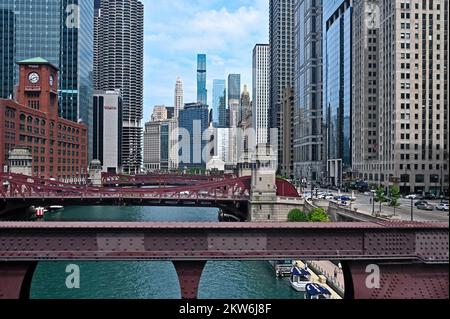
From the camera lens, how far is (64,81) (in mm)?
147625

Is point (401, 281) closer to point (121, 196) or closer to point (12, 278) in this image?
point (12, 278)

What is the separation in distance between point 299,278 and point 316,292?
4.47 m

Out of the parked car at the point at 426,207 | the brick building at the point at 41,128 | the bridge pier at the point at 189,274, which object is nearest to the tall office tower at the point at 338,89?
the parked car at the point at 426,207

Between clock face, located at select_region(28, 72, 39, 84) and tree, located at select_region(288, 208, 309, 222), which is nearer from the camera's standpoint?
tree, located at select_region(288, 208, 309, 222)

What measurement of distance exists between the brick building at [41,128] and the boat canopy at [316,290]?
68.1m

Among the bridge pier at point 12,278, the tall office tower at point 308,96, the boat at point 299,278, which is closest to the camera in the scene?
the bridge pier at point 12,278

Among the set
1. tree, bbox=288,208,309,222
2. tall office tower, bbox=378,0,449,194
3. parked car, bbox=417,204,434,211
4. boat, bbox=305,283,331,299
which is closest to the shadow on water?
boat, bbox=305,283,331,299

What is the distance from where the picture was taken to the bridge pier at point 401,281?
1712 cm

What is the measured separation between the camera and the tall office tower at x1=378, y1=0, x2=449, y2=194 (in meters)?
80.4

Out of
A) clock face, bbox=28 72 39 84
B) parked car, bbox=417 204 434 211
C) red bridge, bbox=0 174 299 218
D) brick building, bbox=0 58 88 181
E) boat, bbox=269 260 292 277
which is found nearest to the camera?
boat, bbox=269 260 292 277

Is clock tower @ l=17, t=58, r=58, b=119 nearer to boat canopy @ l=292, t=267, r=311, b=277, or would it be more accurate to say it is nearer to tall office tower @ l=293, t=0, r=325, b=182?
boat canopy @ l=292, t=267, r=311, b=277

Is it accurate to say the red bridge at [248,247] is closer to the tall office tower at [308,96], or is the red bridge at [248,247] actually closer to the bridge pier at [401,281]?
the bridge pier at [401,281]
